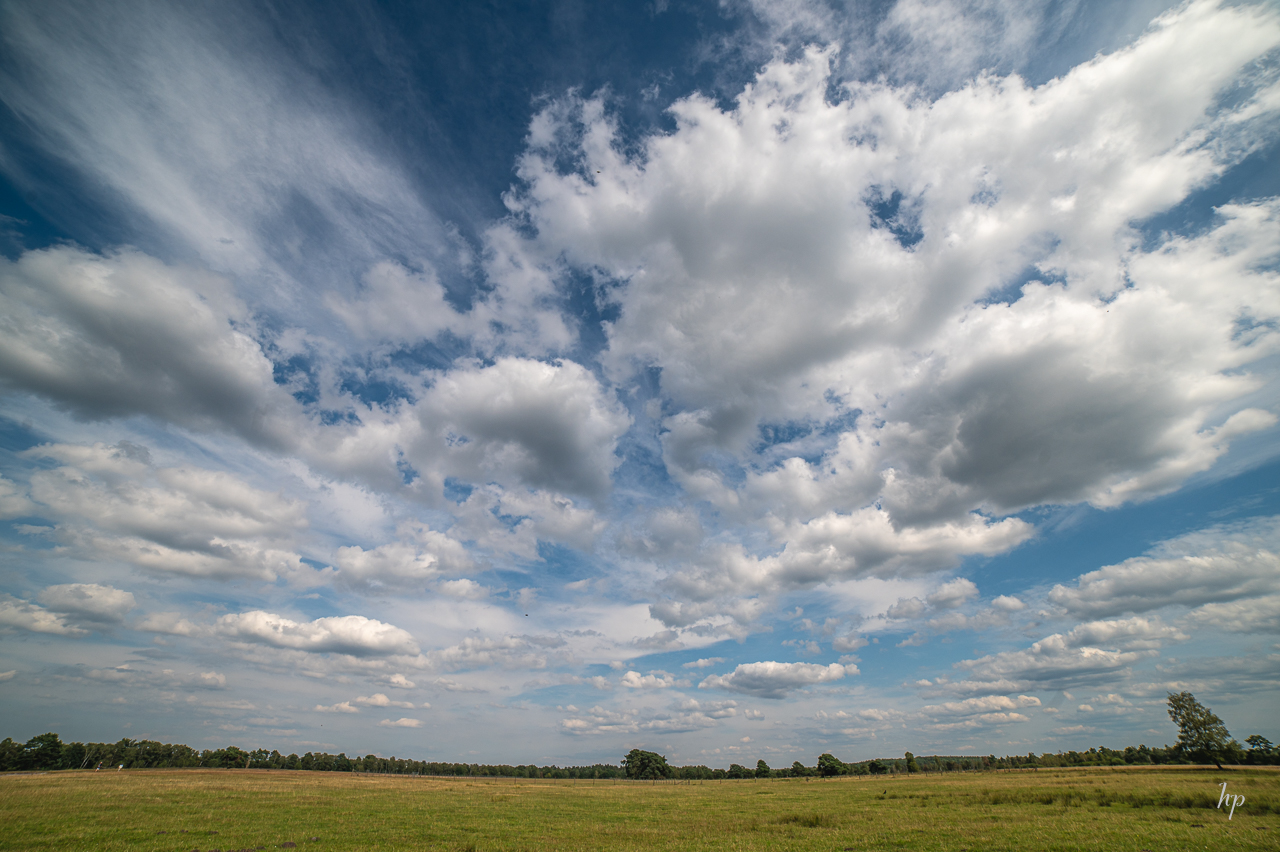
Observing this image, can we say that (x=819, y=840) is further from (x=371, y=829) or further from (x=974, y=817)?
(x=371, y=829)

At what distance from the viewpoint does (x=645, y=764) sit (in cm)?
17612

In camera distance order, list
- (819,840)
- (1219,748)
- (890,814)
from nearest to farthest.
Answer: (819,840) < (890,814) < (1219,748)

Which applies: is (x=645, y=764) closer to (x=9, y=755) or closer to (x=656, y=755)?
(x=656, y=755)

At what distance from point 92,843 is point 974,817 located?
56.6 m

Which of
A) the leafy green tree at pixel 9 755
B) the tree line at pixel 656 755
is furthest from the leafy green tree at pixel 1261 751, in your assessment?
the leafy green tree at pixel 9 755

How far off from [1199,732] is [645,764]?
151097mm

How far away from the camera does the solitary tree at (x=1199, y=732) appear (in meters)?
88.9

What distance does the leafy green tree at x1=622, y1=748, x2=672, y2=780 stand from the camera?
176 m

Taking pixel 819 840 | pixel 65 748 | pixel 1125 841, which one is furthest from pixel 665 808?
pixel 65 748

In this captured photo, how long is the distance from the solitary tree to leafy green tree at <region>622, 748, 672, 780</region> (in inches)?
5681

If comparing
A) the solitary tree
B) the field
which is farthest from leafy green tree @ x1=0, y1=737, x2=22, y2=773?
the solitary tree

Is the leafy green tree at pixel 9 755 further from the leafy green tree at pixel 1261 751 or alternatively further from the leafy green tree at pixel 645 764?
the leafy green tree at pixel 1261 751

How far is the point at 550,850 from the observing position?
27.3 metres

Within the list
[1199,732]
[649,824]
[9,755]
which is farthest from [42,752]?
[1199,732]
